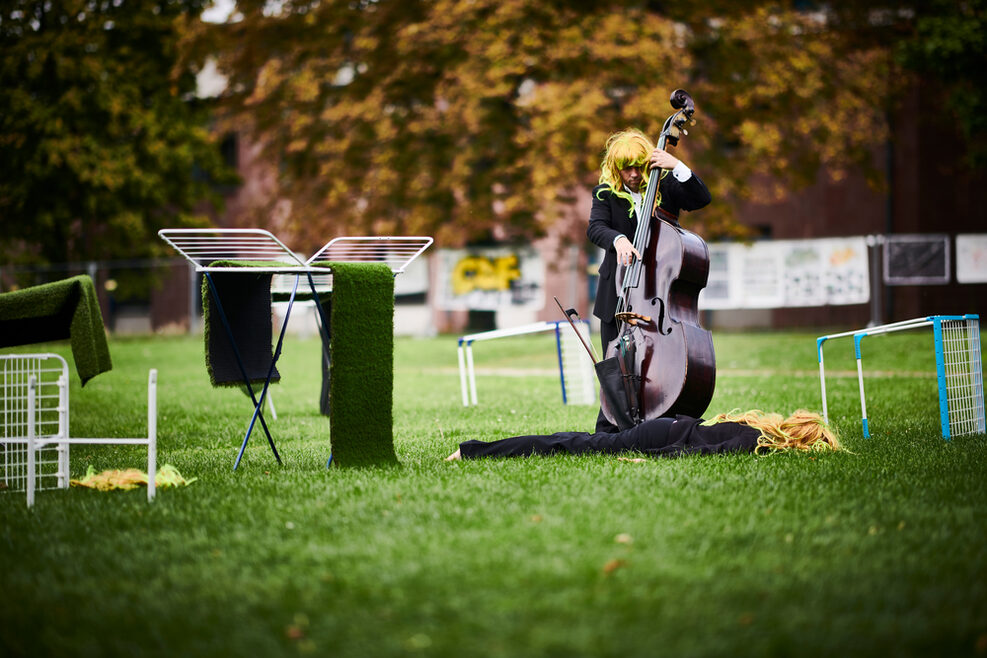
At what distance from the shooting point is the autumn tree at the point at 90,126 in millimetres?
23844

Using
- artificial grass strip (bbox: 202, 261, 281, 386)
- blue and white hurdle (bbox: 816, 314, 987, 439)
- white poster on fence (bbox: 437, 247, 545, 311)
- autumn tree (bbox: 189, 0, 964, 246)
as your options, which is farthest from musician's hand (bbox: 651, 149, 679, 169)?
white poster on fence (bbox: 437, 247, 545, 311)

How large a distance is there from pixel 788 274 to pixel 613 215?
531 inches

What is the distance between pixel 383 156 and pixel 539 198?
11.5ft

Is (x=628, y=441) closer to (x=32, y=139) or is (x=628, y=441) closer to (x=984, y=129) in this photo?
(x=984, y=129)

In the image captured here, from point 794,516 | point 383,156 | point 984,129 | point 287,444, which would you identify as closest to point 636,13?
point 383,156

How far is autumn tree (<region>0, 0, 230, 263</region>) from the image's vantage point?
2384 centimetres

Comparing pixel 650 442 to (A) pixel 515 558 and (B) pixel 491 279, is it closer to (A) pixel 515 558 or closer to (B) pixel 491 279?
(A) pixel 515 558

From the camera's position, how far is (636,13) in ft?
60.5

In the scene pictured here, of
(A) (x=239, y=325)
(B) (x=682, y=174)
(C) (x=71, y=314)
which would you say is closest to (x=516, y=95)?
(B) (x=682, y=174)

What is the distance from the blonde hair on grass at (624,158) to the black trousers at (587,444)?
4.97ft

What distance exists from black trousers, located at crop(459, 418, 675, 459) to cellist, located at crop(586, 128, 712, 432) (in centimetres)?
45

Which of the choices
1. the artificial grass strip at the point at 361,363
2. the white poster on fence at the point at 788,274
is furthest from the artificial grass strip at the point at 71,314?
the white poster on fence at the point at 788,274

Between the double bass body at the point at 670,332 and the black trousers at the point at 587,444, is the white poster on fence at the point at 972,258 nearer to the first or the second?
the double bass body at the point at 670,332

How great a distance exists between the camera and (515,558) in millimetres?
3477
